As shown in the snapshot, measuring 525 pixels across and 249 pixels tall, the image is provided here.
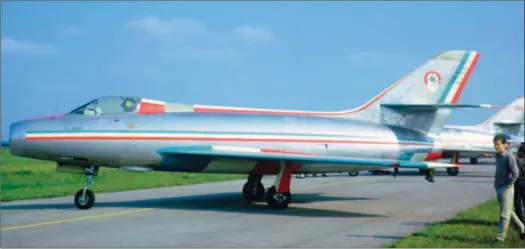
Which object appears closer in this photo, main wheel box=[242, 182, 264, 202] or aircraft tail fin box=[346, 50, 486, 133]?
main wheel box=[242, 182, 264, 202]

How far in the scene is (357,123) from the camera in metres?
16.5

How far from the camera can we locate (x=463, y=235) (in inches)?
379

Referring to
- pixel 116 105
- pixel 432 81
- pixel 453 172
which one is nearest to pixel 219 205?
pixel 116 105

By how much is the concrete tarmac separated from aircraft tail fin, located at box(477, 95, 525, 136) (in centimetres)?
3085

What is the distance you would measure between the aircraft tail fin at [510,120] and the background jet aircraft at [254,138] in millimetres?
32008

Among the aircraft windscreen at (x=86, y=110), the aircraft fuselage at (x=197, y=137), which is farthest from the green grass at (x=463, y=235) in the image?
the aircraft windscreen at (x=86, y=110)

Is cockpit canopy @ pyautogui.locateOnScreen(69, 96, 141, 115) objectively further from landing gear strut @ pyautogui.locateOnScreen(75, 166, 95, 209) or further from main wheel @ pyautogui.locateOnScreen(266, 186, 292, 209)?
main wheel @ pyautogui.locateOnScreen(266, 186, 292, 209)

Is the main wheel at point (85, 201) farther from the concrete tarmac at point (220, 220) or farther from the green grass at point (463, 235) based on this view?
the green grass at point (463, 235)

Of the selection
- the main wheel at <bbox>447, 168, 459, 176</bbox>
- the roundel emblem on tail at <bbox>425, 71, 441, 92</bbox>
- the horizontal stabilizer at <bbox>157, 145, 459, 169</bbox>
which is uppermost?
the roundel emblem on tail at <bbox>425, 71, 441, 92</bbox>

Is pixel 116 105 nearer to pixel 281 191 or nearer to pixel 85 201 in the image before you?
pixel 85 201

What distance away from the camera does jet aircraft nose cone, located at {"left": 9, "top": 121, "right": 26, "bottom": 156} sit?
13.2m

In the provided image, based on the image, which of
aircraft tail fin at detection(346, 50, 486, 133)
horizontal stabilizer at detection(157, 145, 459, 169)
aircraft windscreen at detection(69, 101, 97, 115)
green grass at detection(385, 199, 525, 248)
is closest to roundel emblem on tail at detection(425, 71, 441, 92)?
aircraft tail fin at detection(346, 50, 486, 133)

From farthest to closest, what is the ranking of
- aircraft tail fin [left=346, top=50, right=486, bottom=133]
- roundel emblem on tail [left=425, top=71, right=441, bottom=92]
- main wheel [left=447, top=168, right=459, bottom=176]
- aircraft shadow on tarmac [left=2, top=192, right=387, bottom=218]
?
main wheel [left=447, top=168, right=459, bottom=176]
roundel emblem on tail [left=425, top=71, right=441, bottom=92]
aircraft tail fin [left=346, top=50, right=486, bottom=133]
aircraft shadow on tarmac [left=2, top=192, right=387, bottom=218]

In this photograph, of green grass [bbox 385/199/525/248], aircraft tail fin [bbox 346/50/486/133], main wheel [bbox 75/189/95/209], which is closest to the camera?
green grass [bbox 385/199/525/248]
